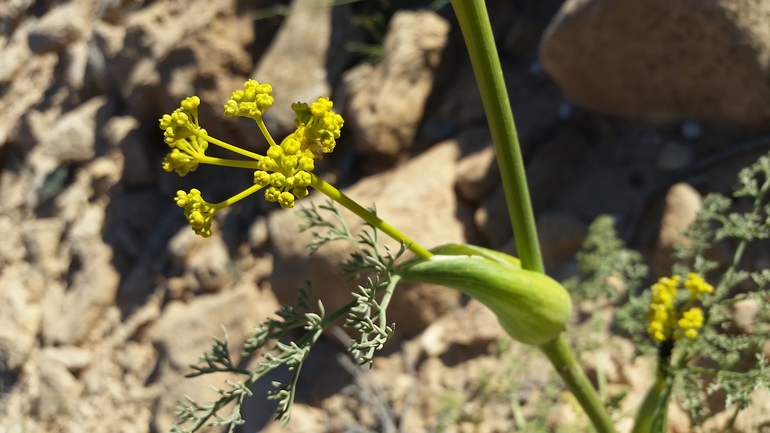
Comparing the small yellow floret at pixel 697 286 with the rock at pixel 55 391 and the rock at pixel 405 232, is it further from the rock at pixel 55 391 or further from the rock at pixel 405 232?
the rock at pixel 55 391

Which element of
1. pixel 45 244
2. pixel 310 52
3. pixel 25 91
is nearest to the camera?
pixel 310 52

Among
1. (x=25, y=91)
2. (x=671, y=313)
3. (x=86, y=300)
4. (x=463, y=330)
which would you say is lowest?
(x=86, y=300)

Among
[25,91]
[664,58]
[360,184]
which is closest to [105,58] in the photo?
[25,91]

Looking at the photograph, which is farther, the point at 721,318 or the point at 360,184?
the point at 360,184

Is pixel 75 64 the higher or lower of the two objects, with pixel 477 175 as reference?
lower

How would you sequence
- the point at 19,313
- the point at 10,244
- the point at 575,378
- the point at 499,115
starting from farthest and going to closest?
the point at 10,244 < the point at 19,313 < the point at 575,378 < the point at 499,115

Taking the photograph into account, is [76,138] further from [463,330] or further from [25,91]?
[463,330]
